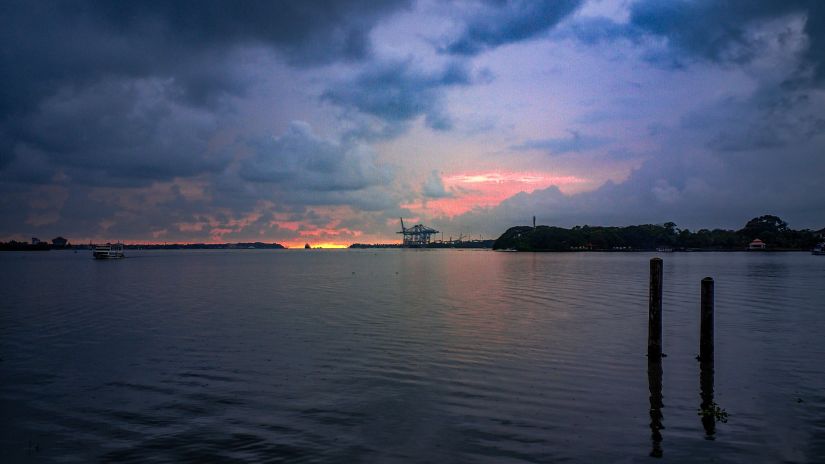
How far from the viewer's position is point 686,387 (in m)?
14.8

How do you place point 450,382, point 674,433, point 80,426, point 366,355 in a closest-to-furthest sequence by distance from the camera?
point 674,433 < point 80,426 < point 450,382 < point 366,355

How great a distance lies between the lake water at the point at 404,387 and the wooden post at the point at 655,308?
0.59m

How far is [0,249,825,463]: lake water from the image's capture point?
10.6 meters

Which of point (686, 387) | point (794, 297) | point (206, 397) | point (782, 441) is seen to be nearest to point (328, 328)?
point (206, 397)

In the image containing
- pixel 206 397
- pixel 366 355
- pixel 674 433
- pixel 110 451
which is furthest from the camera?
pixel 366 355

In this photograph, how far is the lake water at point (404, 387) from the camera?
10570 mm

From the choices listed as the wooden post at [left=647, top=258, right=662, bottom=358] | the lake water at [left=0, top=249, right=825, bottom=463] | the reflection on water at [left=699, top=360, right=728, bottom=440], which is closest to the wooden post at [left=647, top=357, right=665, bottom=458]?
the lake water at [left=0, top=249, right=825, bottom=463]

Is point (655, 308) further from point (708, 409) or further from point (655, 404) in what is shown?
point (708, 409)

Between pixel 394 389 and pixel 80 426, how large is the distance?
291 inches

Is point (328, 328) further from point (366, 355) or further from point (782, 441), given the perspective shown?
point (782, 441)

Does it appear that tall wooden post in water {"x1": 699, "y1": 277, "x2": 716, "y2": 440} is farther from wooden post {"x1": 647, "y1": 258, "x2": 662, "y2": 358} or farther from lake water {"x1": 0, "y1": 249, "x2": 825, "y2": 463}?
wooden post {"x1": 647, "y1": 258, "x2": 662, "y2": 358}

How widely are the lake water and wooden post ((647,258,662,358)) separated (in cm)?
59

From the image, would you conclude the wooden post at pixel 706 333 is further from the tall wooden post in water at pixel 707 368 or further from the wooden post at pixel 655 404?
the wooden post at pixel 655 404

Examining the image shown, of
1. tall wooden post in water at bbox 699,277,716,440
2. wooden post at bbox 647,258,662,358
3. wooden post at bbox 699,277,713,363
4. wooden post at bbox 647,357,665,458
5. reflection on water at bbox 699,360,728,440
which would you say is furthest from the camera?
wooden post at bbox 647,258,662,358
